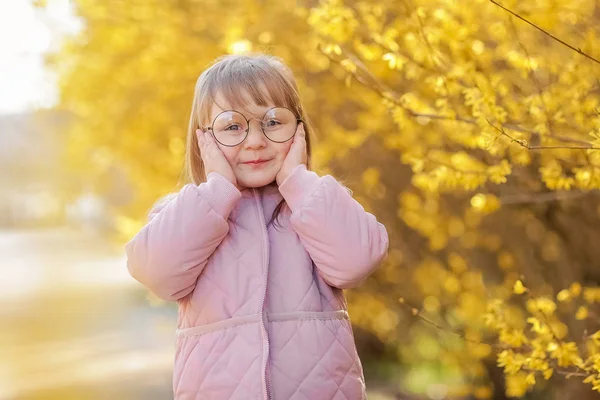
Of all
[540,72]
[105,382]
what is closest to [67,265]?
[105,382]

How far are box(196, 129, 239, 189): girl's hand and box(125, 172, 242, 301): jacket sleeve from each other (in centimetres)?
7

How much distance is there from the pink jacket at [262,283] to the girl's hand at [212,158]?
39mm

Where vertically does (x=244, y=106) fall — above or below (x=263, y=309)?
above

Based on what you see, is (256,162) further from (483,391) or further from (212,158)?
(483,391)

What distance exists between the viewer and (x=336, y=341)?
2.38 m

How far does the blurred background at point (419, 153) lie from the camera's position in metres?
3.22

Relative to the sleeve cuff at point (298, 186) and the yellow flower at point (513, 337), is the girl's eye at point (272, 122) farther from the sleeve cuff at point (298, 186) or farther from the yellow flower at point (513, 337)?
the yellow flower at point (513, 337)

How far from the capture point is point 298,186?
8.03 ft

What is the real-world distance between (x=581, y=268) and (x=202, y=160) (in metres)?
3.75

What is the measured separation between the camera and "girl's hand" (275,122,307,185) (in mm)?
2506

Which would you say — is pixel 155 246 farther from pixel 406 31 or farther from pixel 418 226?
pixel 418 226

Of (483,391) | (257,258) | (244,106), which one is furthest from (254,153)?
(483,391)

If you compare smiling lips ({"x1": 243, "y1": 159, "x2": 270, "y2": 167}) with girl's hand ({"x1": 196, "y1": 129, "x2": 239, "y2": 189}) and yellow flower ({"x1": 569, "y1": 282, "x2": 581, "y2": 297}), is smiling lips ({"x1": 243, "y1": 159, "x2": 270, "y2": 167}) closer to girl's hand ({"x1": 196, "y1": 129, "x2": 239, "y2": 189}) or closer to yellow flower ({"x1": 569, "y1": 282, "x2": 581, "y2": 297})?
girl's hand ({"x1": 196, "y1": 129, "x2": 239, "y2": 189})

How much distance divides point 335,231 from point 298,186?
0.60 ft
